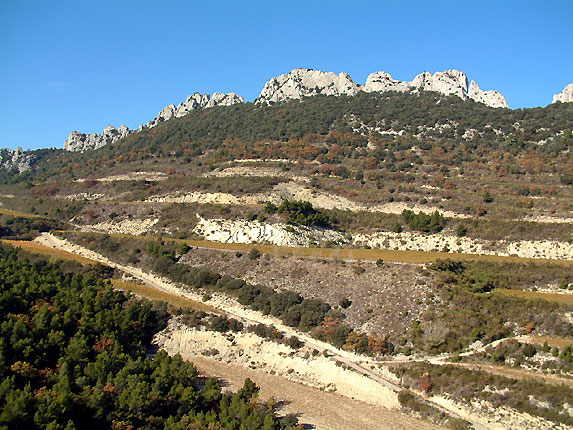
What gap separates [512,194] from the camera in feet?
211

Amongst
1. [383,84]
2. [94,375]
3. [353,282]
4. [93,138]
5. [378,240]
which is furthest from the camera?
[93,138]

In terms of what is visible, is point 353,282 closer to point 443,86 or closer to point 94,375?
point 94,375

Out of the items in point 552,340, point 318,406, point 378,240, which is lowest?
point 318,406

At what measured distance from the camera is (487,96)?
11644 centimetres

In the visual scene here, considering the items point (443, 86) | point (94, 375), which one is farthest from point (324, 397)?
point (443, 86)

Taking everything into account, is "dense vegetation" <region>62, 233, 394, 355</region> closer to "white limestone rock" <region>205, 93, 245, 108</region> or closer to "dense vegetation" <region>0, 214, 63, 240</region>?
"dense vegetation" <region>0, 214, 63, 240</region>

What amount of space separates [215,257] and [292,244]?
26.6ft

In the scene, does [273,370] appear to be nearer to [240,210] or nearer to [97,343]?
[97,343]

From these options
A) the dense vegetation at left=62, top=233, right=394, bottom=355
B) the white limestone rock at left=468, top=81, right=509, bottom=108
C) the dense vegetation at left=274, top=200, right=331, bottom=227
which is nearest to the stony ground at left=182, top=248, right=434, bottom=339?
the dense vegetation at left=62, top=233, right=394, bottom=355

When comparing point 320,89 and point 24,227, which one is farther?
point 320,89

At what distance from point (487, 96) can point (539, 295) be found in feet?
304

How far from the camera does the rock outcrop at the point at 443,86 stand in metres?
115

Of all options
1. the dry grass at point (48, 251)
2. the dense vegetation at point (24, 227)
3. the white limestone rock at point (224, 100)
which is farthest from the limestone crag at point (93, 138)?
the dry grass at point (48, 251)

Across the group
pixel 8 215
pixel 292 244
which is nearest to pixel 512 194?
pixel 292 244
